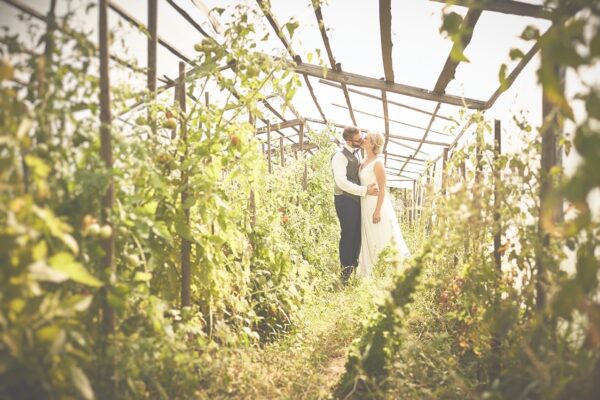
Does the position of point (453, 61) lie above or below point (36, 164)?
above

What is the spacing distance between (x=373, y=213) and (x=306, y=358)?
2.82m

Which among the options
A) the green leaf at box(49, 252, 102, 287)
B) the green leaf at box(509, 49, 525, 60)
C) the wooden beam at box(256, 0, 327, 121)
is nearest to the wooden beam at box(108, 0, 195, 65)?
the wooden beam at box(256, 0, 327, 121)

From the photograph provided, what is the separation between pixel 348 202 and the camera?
535 centimetres

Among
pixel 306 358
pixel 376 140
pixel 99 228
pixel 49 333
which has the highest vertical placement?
pixel 376 140

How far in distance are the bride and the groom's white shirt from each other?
131 mm

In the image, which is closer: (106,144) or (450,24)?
(450,24)

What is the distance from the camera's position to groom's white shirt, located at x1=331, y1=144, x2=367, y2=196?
5.04 metres

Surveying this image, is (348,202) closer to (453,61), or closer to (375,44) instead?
(375,44)

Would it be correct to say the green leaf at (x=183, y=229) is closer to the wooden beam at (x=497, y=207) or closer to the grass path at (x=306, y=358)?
the grass path at (x=306, y=358)

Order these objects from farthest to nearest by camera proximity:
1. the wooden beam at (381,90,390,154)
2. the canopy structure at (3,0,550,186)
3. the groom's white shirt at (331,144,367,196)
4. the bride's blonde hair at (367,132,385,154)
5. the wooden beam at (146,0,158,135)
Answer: the wooden beam at (381,90,390,154) < the groom's white shirt at (331,144,367,196) < the bride's blonde hair at (367,132,385,154) < the canopy structure at (3,0,550,186) < the wooden beam at (146,0,158,135)

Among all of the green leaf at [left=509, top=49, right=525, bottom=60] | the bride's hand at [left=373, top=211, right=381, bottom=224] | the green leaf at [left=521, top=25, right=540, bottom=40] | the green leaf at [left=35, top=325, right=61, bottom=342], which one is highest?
the green leaf at [left=521, top=25, right=540, bottom=40]

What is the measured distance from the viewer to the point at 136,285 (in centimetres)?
162

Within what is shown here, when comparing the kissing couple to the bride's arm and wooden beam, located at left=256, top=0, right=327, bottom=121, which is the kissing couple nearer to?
the bride's arm

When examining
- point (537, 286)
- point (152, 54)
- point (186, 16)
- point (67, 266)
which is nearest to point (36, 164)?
point (67, 266)
